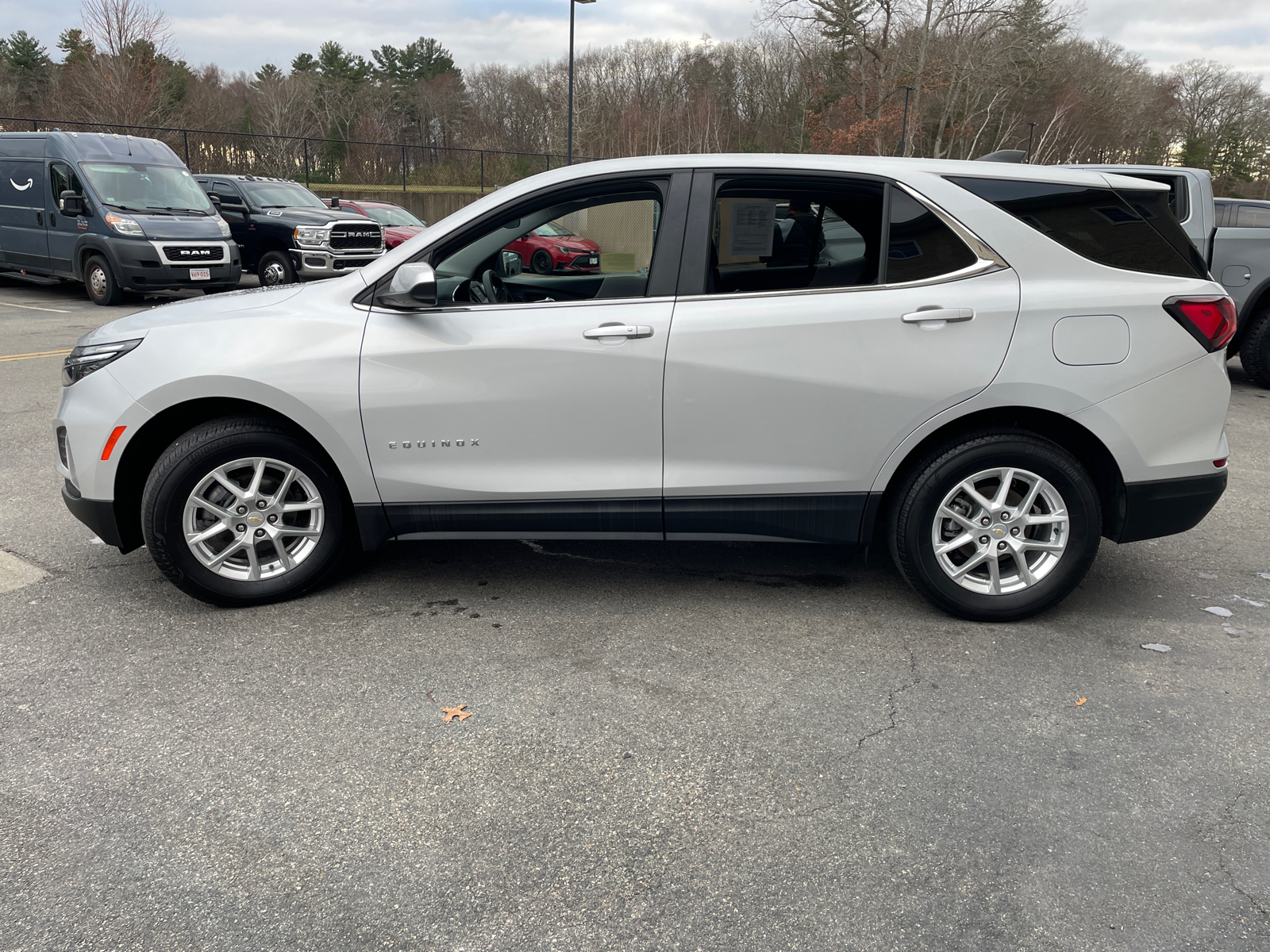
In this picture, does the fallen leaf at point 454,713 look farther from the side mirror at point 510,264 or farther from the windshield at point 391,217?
the windshield at point 391,217

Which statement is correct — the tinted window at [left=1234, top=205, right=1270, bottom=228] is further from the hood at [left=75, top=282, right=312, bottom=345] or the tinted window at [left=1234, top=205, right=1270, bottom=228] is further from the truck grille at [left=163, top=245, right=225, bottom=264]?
the truck grille at [left=163, top=245, right=225, bottom=264]

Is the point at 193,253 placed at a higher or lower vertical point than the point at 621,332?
higher

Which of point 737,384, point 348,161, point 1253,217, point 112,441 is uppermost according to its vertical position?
point 348,161

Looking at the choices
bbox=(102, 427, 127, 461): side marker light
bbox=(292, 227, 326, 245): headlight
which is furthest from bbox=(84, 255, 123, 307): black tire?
bbox=(102, 427, 127, 461): side marker light

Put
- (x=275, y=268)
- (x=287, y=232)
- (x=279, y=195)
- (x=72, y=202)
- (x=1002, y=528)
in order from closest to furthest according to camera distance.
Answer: (x=1002, y=528) → (x=72, y=202) → (x=287, y=232) → (x=275, y=268) → (x=279, y=195)

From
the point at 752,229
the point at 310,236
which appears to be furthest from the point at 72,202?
the point at 752,229

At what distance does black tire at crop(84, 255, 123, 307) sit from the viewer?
14.3 m

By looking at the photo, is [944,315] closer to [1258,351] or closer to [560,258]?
[560,258]

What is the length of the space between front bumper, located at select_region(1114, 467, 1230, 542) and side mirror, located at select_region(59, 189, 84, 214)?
48.9ft

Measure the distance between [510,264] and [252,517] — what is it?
1.45 meters

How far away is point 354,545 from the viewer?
468 centimetres

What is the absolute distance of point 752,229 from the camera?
3.75 meters

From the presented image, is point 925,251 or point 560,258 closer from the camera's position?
point 925,251

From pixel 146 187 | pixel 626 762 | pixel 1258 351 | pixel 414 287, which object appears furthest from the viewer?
pixel 146 187
